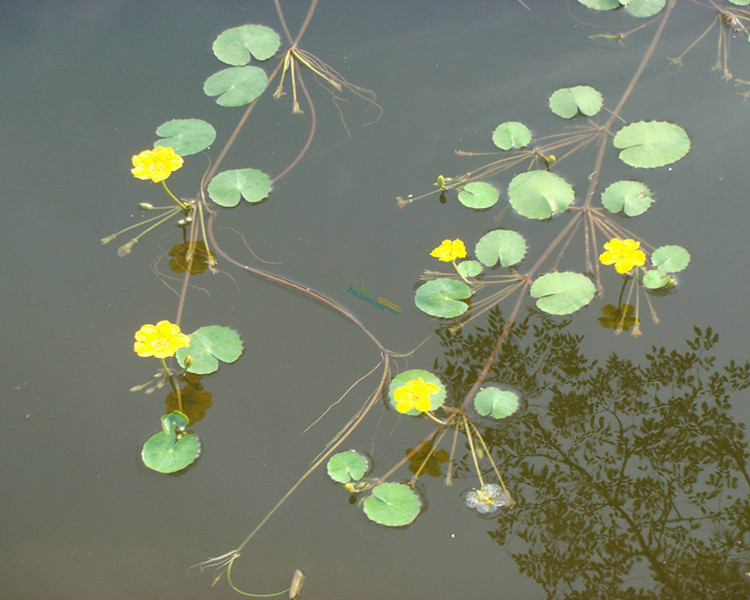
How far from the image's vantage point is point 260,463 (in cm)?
206

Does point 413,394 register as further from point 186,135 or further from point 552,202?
point 186,135

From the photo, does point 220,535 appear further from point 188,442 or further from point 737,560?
point 737,560

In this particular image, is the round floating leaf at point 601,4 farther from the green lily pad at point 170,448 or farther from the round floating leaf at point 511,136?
the green lily pad at point 170,448

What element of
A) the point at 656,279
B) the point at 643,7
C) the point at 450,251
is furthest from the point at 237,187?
the point at 643,7

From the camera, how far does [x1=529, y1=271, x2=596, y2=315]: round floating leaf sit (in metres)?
2.22

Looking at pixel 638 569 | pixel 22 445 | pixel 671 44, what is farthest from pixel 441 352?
pixel 671 44

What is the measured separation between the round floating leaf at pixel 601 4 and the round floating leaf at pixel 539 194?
3.46 ft

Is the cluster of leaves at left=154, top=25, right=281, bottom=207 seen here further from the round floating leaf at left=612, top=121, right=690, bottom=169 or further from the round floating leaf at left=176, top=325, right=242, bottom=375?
the round floating leaf at left=612, top=121, right=690, bottom=169

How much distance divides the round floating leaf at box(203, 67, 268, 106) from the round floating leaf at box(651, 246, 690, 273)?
1727 mm

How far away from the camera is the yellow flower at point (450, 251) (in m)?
2.19

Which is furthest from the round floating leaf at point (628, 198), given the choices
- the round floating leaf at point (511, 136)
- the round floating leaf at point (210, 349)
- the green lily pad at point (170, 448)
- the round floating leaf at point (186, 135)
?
the green lily pad at point (170, 448)

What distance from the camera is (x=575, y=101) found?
8.87 ft

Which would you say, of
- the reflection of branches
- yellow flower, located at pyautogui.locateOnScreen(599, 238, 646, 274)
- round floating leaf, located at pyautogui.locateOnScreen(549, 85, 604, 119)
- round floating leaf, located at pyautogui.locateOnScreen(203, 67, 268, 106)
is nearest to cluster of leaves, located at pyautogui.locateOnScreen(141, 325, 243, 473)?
the reflection of branches

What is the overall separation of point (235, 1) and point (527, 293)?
1995 mm
